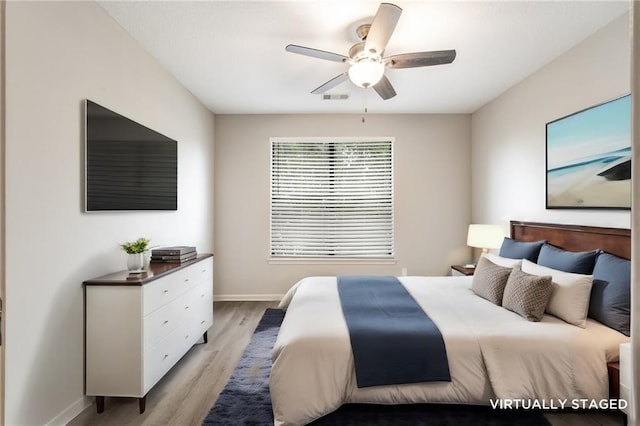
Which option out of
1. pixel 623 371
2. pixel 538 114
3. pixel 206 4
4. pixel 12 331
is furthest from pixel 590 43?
pixel 12 331

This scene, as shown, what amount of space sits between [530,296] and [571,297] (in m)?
0.24

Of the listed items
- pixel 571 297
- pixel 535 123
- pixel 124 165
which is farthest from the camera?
pixel 535 123

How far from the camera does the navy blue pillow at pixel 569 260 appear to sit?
2.43m

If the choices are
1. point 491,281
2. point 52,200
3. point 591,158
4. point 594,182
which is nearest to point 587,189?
point 594,182

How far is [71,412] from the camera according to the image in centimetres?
206

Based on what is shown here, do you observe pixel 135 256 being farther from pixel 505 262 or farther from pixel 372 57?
pixel 505 262

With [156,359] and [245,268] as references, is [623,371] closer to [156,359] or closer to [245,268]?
[156,359]

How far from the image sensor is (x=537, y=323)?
220 centimetres

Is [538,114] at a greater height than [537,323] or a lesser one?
greater

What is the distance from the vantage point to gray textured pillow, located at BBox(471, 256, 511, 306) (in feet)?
8.55

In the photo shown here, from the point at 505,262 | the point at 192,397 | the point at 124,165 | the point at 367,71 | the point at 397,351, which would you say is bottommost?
the point at 192,397

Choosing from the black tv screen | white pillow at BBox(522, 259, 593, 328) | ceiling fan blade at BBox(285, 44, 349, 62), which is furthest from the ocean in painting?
the black tv screen

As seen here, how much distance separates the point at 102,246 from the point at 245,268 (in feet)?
8.15

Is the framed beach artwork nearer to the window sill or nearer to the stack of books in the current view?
the window sill
